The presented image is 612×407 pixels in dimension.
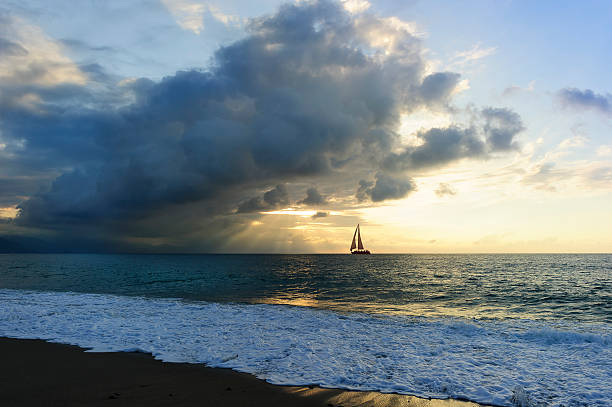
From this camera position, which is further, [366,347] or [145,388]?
[366,347]

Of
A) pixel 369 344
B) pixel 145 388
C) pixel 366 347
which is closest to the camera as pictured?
pixel 145 388

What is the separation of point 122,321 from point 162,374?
34.9 feet

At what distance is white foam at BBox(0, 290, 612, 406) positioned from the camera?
10344mm

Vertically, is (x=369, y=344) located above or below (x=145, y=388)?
below

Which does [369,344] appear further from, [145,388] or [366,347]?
[145,388]

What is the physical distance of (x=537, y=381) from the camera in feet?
35.6

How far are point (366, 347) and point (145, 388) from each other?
8722 mm

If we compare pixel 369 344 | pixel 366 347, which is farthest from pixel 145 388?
pixel 369 344

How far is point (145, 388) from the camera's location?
9508 millimetres

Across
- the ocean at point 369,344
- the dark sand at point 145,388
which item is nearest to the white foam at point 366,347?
the ocean at point 369,344

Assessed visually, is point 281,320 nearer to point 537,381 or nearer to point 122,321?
point 122,321

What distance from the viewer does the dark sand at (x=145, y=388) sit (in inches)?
338

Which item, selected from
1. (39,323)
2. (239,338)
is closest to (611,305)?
(239,338)

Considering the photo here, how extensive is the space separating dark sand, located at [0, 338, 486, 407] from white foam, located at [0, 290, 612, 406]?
2.24 ft
